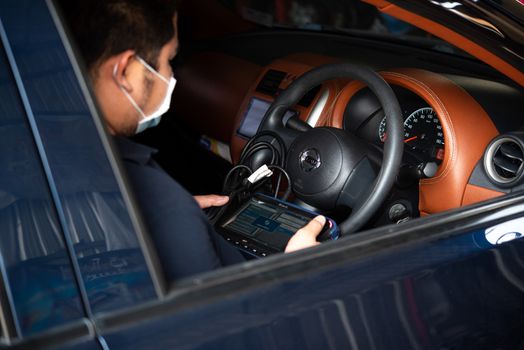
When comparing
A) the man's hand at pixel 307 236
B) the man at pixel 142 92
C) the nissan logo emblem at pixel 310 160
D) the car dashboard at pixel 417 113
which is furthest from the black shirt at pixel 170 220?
the car dashboard at pixel 417 113

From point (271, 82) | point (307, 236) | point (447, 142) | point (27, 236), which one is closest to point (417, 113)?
point (447, 142)

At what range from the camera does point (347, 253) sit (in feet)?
4.47

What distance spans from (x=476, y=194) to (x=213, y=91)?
1.54 m

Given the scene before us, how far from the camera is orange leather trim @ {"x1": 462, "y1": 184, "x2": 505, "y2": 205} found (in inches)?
83.3

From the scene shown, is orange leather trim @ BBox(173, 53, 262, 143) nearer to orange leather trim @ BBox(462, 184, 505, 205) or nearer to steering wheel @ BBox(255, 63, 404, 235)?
steering wheel @ BBox(255, 63, 404, 235)

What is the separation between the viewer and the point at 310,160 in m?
2.09

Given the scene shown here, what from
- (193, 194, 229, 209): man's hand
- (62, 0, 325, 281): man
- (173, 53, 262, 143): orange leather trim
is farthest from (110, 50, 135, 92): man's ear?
(173, 53, 262, 143): orange leather trim

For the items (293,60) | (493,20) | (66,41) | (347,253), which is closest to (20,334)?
(66,41)

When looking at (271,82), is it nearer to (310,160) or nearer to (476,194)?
(310,160)

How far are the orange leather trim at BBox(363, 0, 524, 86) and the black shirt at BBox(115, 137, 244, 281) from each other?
0.65 meters

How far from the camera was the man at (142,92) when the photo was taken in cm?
127

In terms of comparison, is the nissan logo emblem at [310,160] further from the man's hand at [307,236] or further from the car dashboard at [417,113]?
the man's hand at [307,236]

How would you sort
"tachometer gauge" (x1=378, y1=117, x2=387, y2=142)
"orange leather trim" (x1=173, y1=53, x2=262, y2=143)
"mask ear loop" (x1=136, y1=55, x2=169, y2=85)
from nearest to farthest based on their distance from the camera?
"mask ear loop" (x1=136, y1=55, x2=169, y2=85)
"tachometer gauge" (x1=378, y1=117, x2=387, y2=142)
"orange leather trim" (x1=173, y1=53, x2=262, y2=143)

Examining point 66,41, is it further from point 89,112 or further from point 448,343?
point 448,343
